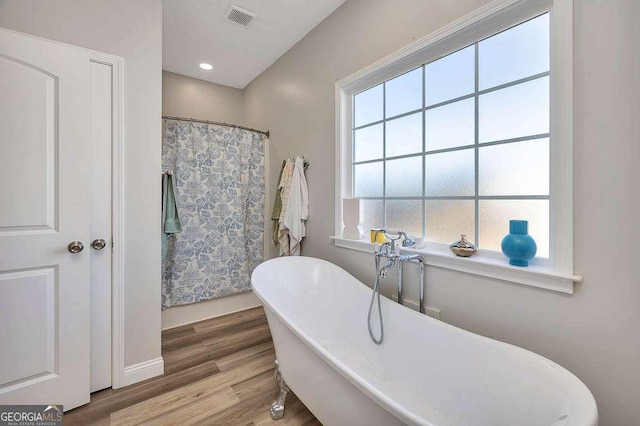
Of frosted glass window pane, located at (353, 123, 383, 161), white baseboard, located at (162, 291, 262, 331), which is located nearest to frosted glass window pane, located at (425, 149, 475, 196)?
frosted glass window pane, located at (353, 123, 383, 161)

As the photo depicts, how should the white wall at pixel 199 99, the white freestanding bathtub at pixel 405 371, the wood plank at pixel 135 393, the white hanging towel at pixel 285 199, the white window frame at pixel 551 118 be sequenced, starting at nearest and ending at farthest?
the white freestanding bathtub at pixel 405 371
the white window frame at pixel 551 118
the wood plank at pixel 135 393
the white hanging towel at pixel 285 199
the white wall at pixel 199 99

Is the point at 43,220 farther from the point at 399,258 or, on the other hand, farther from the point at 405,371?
the point at 405,371

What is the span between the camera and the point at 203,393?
1.59 meters

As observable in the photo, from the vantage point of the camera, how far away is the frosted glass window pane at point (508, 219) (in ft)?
3.96

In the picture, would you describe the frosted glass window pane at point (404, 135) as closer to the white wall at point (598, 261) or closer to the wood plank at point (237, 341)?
the white wall at point (598, 261)

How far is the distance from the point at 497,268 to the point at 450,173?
0.59 meters

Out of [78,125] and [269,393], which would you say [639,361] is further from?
[78,125]

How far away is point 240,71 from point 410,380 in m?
3.33

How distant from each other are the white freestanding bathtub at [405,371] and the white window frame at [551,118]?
323 mm

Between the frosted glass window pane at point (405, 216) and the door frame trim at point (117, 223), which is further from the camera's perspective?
the frosted glass window pane at point (405, 216)

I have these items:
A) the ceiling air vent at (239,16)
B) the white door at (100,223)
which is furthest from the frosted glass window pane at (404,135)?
the white door at (100,223)

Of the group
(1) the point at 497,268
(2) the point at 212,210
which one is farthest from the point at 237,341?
(1) the point at 497,268

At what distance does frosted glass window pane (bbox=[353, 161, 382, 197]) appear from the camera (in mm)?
1972

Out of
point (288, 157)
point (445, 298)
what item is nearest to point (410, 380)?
point (445, 298)
